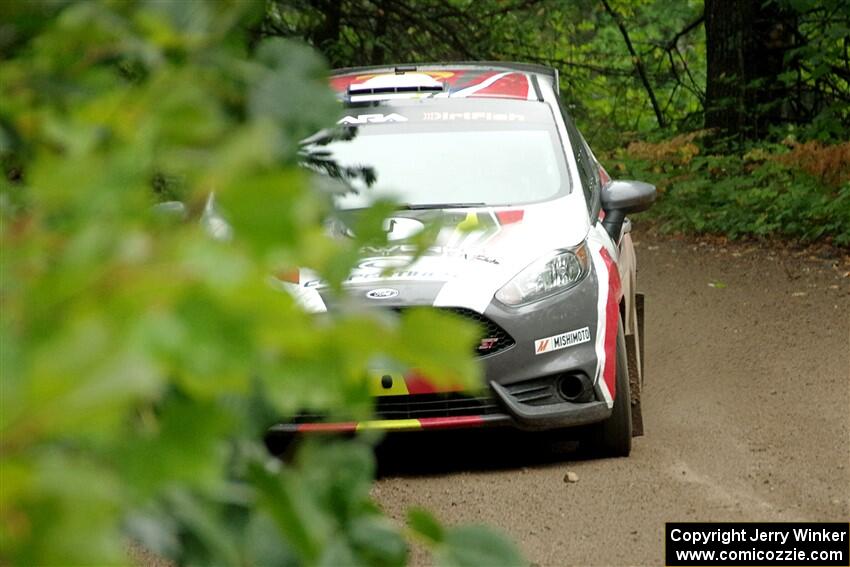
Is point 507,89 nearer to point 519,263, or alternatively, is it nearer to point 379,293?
point 519,263

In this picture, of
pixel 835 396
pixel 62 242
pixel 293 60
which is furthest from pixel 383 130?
pixel 62 242

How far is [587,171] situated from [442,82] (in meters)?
0.98

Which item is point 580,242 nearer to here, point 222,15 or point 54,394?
point 222,15

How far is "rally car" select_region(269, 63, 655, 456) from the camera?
5.77m

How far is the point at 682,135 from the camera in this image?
50.2 feet

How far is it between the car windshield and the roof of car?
0.16 meters

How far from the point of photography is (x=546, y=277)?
592 cm

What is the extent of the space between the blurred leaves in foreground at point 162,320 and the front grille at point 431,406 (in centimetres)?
468

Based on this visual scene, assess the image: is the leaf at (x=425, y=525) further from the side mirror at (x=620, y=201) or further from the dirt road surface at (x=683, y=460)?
the side mirror at (x=620, y=201)

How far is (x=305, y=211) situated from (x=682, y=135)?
14996 mm

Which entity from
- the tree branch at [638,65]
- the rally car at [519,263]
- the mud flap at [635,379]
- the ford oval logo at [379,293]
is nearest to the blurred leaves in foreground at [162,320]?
the ford oval logo at [379,293]

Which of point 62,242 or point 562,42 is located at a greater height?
point 62,242

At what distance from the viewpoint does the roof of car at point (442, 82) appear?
7273 millimetres

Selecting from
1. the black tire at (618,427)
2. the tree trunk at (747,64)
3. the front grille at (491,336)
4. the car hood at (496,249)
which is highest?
the car hood at (496,249)
